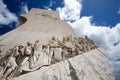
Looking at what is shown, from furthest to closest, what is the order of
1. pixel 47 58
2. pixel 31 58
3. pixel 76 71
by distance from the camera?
pixel 47 58, pixel 31 58, pixel 76 71

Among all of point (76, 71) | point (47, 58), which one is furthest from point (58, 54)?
point (76, 71)

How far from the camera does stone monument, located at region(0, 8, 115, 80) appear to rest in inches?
266

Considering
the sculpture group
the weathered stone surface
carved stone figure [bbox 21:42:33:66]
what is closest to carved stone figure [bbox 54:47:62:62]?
the sculpture group

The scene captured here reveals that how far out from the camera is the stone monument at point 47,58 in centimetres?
675

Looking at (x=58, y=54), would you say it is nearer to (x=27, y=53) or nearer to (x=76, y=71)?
(x=27, y=53)

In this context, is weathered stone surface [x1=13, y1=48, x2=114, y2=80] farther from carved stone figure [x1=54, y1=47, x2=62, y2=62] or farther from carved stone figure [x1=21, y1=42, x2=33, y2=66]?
carved stone figure [x1=21, y1=42, x2=33, y2=66]

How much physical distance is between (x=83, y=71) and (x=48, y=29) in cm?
767

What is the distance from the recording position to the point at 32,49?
9188 millimetres

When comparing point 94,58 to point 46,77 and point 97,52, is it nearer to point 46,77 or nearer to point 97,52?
point 97,52

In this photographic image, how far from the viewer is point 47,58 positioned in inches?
340

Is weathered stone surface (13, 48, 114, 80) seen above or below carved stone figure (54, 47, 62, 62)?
below

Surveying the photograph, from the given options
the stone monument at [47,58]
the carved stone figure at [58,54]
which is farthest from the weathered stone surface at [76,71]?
the carved stone figure at [58,54]

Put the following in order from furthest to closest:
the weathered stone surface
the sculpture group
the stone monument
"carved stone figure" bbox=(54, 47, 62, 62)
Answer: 1. "carved stone figure" bbox=(54, 47, 62, 62)
2. the sculpture group
3. the stone monument
4. the weathered stone surface

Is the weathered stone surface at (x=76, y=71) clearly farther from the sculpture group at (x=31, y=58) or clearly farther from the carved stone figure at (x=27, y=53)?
the carved stone figure at (x=27, y=53)
